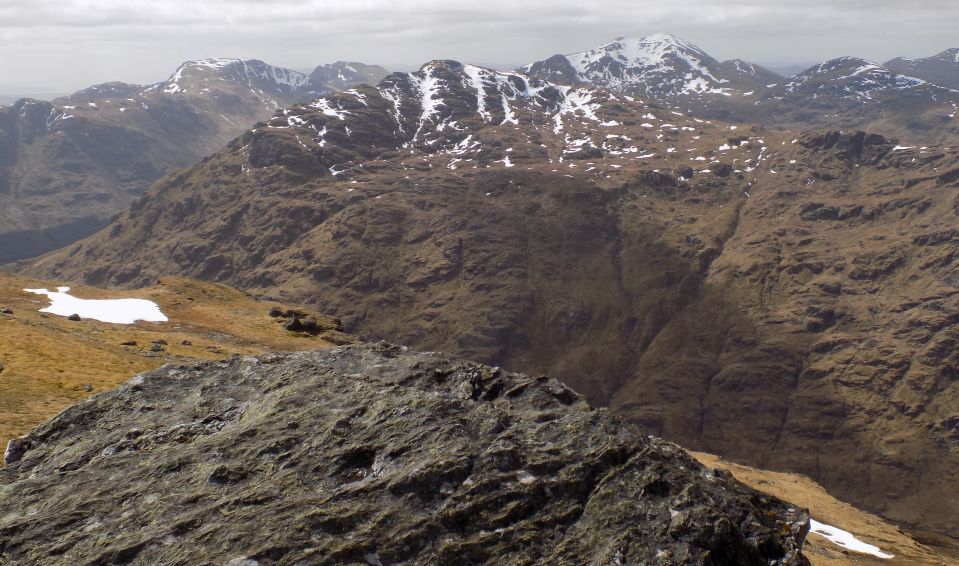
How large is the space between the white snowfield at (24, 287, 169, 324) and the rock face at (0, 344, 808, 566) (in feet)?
187

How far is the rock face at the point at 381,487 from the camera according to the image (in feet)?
57.8

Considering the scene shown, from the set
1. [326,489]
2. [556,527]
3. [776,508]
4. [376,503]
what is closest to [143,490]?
[326,489]

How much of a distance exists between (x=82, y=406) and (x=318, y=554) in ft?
47.1

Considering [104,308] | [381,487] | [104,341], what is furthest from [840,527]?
[104,308]

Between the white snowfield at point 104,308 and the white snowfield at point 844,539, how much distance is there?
79.8 m

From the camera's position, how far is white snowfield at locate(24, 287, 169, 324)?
75.4 meters

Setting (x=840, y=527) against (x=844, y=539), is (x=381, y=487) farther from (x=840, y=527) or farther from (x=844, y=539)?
(x=840, y=527)

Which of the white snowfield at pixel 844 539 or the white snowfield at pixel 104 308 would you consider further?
the white snowfield at pixel 844 539

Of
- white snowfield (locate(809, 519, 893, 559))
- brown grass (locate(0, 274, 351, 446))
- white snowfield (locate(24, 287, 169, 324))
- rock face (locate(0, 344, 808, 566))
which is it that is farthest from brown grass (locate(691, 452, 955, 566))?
white snowfield (locate(24, 287, 169, 324))

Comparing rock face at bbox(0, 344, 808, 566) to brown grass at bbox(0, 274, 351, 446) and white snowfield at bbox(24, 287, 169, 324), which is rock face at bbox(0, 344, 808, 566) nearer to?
brown grass at bbox(0, 274, 351, 446)

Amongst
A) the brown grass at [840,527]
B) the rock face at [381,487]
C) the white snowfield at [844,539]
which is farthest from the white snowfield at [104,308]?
the white snowfield at [844,539]

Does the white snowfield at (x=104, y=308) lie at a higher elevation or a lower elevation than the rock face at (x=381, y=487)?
lower

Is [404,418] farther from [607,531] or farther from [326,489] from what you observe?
[607,531]

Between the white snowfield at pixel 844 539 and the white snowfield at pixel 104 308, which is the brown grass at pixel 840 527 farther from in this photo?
the white snowfield at pixel 104 308
